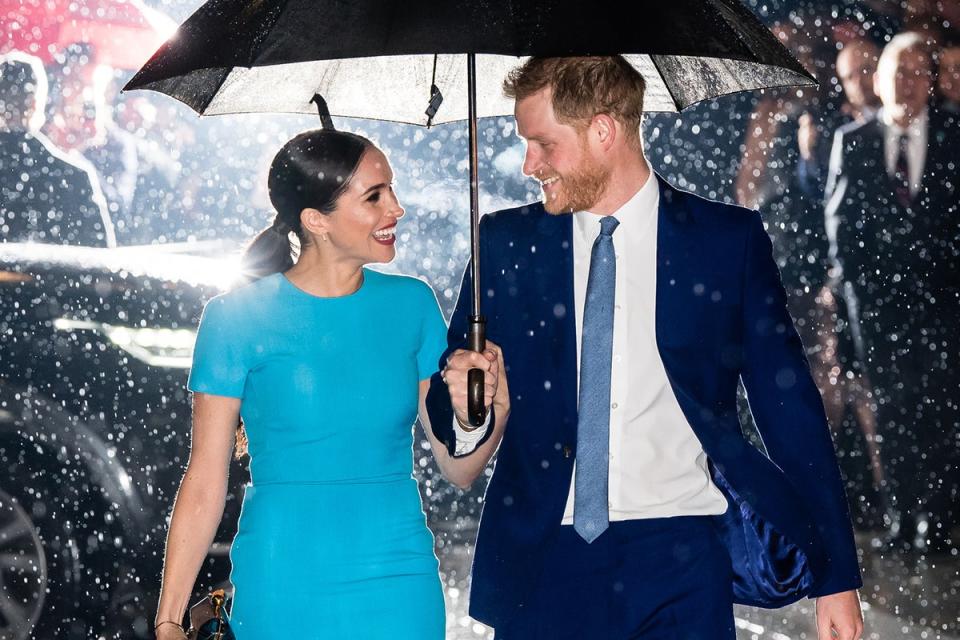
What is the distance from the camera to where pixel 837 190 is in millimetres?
9188

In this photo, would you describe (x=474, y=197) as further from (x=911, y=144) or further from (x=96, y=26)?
(x=96, y=26)

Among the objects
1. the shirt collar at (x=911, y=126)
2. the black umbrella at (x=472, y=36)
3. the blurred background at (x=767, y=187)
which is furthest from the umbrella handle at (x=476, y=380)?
the shirt collar at (x=911, y=126)

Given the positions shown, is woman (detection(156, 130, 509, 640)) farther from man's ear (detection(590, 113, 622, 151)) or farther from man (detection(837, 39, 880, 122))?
man (detection(837, 39, 880, 122))

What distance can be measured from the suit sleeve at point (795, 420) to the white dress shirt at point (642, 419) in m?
0.17

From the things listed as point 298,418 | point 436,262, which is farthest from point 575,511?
point 436,262

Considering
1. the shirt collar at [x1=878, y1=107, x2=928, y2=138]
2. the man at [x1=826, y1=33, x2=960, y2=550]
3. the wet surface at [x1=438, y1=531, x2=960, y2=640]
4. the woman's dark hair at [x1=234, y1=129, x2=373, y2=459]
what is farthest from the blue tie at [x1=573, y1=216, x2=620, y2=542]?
the shirt collar at [x1=878, y1=107, x2=928, y2=138]

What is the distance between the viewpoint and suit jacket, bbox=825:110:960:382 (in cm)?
897

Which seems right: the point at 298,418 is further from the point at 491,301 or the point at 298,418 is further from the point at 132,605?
the point at 132,605

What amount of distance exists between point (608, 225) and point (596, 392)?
375 millimetres

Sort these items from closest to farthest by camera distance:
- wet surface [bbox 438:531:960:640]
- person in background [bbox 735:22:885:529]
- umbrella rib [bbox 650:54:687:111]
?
umbrella rib [bbox 650:54:687:111] < wet surface [bbox 438:531:960:640] < person in background [bbox 735:22:885:529]

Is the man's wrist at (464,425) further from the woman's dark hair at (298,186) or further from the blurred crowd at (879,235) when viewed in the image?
the blurred crowd at (879,235)

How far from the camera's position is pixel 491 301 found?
10.8 ft

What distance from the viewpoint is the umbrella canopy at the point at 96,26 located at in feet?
30.4

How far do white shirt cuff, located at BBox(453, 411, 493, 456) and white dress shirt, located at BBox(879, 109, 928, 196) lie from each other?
6681mm
